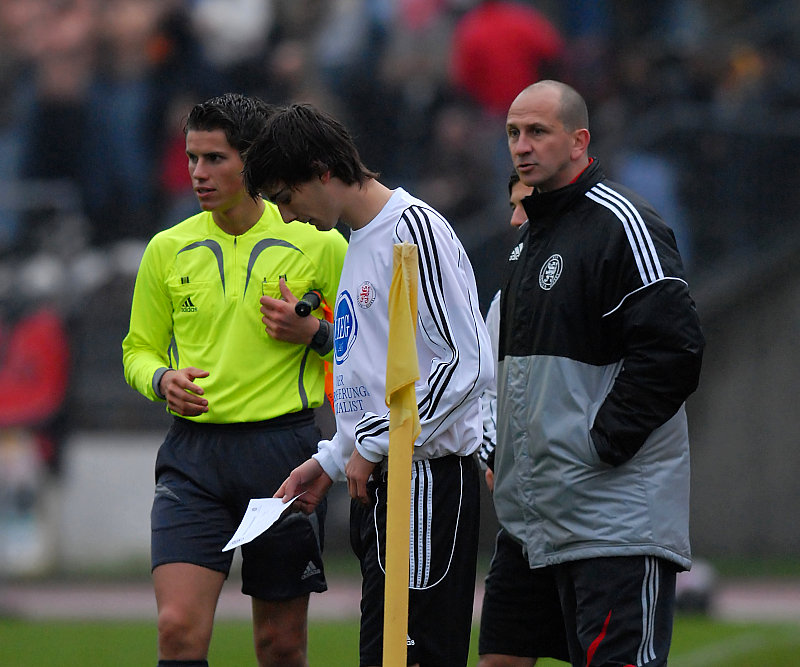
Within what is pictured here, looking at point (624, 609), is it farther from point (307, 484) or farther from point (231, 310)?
point (231, 310)

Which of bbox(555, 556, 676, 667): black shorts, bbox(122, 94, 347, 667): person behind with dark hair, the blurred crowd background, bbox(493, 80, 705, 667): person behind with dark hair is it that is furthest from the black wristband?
the blurred crowd background

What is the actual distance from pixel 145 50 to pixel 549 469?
35.6 feet

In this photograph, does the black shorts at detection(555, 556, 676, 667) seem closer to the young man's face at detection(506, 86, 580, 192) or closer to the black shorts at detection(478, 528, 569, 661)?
the black shorts at detection(478, 528, 569, 661)

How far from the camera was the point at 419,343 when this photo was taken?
4422mm

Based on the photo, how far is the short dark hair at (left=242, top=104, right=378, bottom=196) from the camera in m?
4.41

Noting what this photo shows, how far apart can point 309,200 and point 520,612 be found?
1.67 meters

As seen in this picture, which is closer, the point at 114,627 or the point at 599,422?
the point at 599,422

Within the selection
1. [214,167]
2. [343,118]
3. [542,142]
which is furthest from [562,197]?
[343,118]

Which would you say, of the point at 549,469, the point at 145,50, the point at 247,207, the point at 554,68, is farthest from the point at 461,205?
the point at 549,469

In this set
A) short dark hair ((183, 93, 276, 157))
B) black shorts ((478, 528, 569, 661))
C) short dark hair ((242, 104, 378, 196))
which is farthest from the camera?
short dark hair ((183, 93, 276, 157))

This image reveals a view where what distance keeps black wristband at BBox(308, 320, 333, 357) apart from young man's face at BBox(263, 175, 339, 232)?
0.88m

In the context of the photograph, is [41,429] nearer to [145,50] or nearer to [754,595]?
[145,50]

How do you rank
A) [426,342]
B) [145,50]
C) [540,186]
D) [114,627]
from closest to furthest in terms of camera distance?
[426,342]
[540,186]
[114,627]
[145,50]

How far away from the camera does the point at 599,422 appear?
4.48 meters
